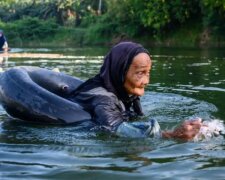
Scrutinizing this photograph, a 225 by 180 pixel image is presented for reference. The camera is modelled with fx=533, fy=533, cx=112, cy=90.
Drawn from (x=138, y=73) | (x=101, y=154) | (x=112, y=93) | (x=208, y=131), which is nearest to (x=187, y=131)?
(x=208, y=131)

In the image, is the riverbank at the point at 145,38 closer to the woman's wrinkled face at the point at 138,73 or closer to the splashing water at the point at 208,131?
the woman's wrinkled face at the point at 138,73

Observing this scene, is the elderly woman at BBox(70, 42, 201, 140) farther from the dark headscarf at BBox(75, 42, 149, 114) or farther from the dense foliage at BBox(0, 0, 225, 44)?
the dense foliage at BBox(0, 0, 225, 44)

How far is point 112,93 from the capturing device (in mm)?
5285

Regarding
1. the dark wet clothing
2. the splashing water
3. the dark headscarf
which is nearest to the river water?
the splashing water

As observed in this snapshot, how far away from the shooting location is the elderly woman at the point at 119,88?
4.93 meters

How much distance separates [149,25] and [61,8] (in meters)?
26.0

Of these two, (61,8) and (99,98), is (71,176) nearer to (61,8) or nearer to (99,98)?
(99,98)

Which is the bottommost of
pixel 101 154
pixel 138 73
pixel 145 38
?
pixel 145 38

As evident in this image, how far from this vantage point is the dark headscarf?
5156mm

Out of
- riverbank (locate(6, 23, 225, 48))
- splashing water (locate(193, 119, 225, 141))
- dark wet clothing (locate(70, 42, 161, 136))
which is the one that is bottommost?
riverbank (locate(6, 23, 225, 48))

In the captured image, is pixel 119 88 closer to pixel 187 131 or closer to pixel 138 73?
pixel 138 73

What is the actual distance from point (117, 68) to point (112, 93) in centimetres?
26

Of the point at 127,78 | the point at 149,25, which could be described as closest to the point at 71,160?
the point at 127,78

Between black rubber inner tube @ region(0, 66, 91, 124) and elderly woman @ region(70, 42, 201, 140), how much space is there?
188 millimetres
